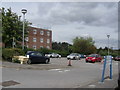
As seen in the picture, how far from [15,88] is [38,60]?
13.6m

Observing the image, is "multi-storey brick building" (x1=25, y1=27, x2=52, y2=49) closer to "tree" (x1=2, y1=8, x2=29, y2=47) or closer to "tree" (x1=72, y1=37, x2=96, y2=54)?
"tree" (x1=72, y1=37, x2=96, y2=54)

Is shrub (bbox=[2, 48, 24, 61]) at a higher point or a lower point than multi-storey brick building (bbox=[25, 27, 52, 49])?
lower

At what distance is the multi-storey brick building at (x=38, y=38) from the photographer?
228 feet

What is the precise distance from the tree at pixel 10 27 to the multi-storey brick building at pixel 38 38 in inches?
1122

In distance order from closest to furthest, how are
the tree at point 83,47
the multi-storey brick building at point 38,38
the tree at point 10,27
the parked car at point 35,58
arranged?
the parked car at point 35,58 → the tree at point 10,27 → the tree at point 83,47 → the multi-storey brick building at point 38,38

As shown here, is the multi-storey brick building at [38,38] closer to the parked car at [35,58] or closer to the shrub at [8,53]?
the shrub at [8,53]

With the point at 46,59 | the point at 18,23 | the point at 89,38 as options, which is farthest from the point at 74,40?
the point at 46,59

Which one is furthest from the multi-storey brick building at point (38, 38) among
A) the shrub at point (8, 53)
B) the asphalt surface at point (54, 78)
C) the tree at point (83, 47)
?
the asphalt surface at point (54, 78)

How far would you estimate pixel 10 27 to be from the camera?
3775cm

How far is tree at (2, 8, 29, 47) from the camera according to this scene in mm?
37062

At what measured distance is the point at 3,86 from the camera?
27.5 ft

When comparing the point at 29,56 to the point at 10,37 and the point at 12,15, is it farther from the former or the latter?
the point at 12,15

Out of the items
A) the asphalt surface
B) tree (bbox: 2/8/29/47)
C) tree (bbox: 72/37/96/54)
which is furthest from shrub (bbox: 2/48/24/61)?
tree (bbox: 72/37/96/54)

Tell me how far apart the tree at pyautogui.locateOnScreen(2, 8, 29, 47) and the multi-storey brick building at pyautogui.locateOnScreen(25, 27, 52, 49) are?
28501mm
